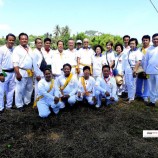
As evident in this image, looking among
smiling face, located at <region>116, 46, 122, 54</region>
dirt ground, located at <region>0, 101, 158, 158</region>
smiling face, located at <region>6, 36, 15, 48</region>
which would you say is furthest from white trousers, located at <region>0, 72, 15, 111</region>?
smiling face, located at <region>116, 46, 122, 54</region>

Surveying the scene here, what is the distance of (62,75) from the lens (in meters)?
6.55

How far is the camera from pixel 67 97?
6418 mm

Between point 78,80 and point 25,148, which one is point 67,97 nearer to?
point 78,80

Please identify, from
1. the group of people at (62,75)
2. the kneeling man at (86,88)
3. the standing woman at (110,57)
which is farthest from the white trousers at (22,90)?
the standing woman at (110,57)

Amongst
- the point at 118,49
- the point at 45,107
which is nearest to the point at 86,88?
the point at 45,107

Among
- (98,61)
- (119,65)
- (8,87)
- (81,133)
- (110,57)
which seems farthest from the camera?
(119,65)

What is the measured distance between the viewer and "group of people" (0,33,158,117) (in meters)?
6.20

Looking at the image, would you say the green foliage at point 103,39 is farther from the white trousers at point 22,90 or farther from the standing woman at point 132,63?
the white trousers at point 22,90

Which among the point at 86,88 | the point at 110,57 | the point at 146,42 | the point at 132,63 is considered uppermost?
the point at 146,42

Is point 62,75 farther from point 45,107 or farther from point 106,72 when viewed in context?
point 106,72

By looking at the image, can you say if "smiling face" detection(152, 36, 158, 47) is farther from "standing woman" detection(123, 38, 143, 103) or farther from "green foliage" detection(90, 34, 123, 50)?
"green foliage" detection(90, 34, 123, 50)

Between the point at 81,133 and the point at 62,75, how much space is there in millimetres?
2118

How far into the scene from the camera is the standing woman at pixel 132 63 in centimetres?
694

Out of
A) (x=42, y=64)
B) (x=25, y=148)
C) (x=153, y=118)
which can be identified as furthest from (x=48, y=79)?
(x=153, y=118)
